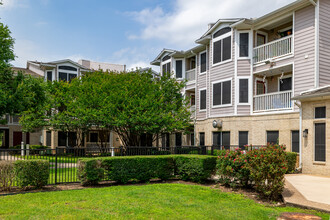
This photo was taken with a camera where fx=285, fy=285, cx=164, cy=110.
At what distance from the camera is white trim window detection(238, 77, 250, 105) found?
1861cm

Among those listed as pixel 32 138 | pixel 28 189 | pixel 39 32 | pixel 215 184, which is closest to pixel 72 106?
pixel 39 32

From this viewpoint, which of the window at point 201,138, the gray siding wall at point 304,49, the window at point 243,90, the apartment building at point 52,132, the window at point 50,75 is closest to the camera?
the gray siding wall at point 304,49

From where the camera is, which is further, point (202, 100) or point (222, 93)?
point (202, 100)

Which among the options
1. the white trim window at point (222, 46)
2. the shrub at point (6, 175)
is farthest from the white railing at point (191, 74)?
the shrub at point (6, 175)

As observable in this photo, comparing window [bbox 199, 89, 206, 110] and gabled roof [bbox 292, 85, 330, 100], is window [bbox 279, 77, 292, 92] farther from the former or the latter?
window [bbox 199, 89, 206, 110]

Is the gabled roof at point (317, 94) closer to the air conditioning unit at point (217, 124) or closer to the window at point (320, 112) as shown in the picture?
the window at point (320, 112)

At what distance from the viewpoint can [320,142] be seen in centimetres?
1284

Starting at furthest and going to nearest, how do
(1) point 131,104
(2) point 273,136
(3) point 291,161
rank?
(1) point 131,104 → (2) point 273,136 → (3) point 291,161

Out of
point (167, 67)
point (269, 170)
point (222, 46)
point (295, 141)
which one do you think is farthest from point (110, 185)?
point (167, 67)

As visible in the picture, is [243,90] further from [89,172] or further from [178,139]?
[89,172]

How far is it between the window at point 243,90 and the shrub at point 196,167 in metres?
8.43

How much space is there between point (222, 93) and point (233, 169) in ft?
A: 35.4

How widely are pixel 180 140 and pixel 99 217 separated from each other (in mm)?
20809

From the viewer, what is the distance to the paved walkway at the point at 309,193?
284 inches
